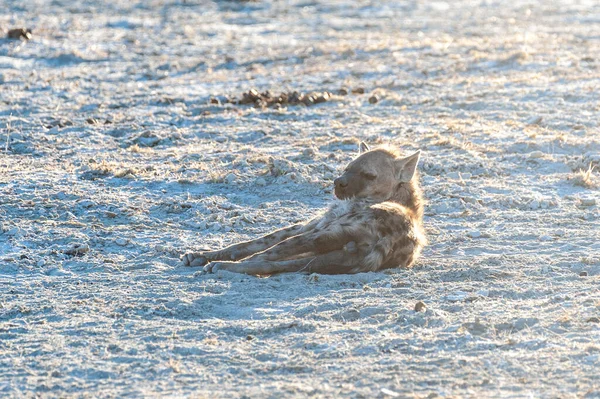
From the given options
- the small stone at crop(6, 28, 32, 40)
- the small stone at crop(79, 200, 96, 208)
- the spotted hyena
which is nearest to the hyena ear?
the spotted hyena

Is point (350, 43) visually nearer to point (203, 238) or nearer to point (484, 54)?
point (484, 54)

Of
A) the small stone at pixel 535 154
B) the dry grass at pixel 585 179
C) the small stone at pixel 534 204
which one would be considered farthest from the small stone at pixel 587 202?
the small stone at pixel 535 154

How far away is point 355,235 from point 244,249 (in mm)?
872

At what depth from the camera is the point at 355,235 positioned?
6801 millimetres

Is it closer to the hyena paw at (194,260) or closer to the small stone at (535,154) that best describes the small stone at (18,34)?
the small stone at (535,154)

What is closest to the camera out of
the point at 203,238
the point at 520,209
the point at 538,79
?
the point at 203,238

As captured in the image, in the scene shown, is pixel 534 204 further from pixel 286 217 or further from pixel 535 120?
pixel 535 120

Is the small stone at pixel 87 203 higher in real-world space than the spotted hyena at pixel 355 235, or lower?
lower

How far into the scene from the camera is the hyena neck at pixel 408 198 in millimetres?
7539

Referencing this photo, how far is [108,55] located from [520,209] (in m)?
11.1

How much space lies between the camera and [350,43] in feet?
63.7

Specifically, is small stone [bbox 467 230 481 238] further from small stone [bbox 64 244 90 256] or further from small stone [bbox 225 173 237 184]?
small stone [bbox 64 244 90 256]

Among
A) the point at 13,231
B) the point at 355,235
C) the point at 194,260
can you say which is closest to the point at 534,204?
the point at 355,235

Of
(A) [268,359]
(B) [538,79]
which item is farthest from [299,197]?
(B) [538,79]
